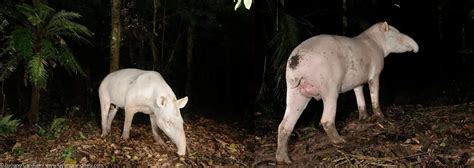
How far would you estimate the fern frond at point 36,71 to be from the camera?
6.81 meters

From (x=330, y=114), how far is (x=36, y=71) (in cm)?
420

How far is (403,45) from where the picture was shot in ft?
26.2

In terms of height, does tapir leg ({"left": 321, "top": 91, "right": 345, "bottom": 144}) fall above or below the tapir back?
below

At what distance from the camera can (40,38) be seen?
735 cm

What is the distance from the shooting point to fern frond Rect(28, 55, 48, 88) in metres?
6.81

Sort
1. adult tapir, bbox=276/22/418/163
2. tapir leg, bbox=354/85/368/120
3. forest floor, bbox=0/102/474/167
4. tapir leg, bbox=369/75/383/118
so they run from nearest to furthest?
forest floor, bbox=0/102/474/167 → adult tapir, bbox=276/22/418/163 → tapir leg, bbox=369/75/383/118 → tapir leg, bbox=354/85/368/120

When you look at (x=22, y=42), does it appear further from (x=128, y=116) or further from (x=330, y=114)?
(x=330, y=114)

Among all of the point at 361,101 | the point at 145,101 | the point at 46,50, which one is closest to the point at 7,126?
the point at 46,50

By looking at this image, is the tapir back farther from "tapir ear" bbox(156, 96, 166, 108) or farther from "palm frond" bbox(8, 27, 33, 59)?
"palm frond" bbox(8, 27, 33, 59)

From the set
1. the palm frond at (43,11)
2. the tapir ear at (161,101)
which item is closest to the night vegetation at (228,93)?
the palm frond at (43,11)

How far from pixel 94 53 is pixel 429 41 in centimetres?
1170

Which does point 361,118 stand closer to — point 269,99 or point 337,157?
point 337,157

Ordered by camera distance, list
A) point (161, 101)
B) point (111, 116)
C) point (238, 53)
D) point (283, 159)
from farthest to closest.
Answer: point (238, 53), point (111, 116), point (161, 101), point (283, 159)

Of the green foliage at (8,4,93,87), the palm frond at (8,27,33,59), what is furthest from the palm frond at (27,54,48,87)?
the palm frond at (8,27,33,59)
